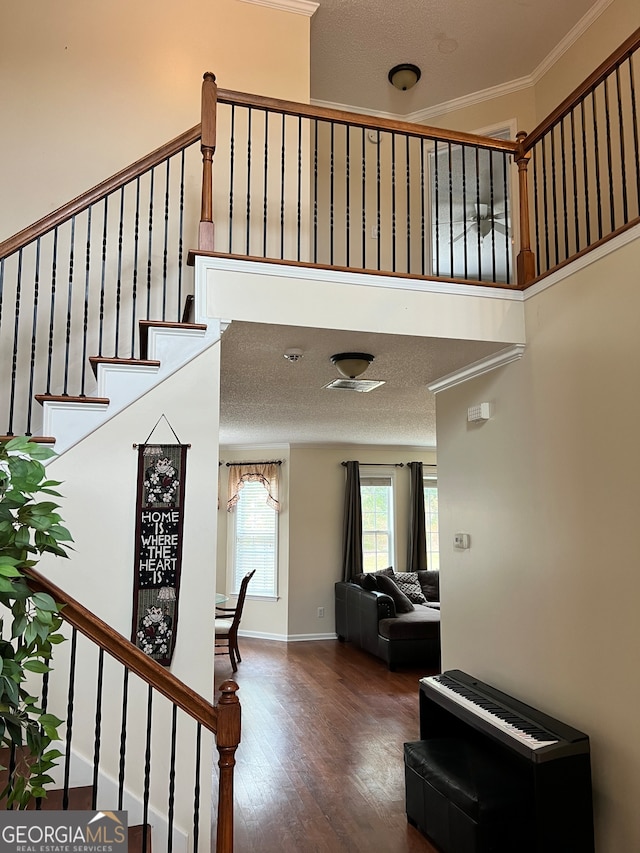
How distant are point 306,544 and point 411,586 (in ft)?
5.11

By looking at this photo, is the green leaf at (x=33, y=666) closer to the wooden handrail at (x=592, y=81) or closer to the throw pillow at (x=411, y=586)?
the wooden handrail at (x=592, y=81)

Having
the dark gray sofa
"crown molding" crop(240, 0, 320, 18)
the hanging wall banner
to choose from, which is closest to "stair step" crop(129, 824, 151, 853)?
the hanging wall banner

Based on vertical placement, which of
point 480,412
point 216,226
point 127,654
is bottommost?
point 127,654

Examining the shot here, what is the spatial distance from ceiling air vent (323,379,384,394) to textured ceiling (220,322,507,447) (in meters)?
0.05

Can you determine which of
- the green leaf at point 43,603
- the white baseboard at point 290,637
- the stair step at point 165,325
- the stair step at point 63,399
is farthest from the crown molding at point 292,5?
the white baseboard at point 290,637

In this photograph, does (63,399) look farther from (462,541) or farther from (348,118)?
(462,541)

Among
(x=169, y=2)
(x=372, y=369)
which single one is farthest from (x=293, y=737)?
(x=169, y=2)

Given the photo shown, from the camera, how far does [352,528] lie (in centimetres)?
870

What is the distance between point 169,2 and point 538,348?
359 centimetres

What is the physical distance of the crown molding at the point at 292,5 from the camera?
450cm

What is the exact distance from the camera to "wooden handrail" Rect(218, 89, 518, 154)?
312cm

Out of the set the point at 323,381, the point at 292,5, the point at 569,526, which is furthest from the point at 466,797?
the point at 292,5

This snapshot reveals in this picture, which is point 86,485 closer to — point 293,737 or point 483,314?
point 483,314

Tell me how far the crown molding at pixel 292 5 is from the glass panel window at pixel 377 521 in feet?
19.5
